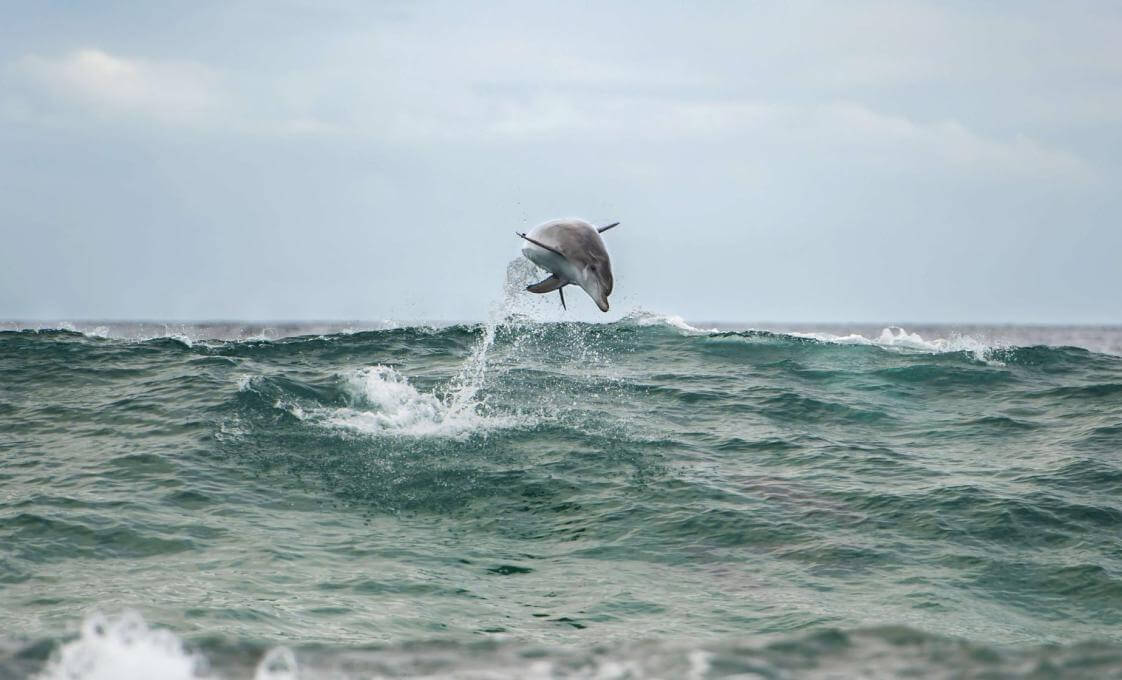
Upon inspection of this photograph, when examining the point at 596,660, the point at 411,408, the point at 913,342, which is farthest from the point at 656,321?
the point at 596,660

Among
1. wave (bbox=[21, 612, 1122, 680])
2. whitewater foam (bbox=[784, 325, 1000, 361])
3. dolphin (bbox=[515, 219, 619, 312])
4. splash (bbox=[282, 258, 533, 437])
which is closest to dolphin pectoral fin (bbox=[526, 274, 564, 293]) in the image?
dolphin (bbox=[515, 219, 619, 312])

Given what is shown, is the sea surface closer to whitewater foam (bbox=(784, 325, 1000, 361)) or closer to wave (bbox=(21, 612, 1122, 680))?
wave (bbox=(21, 612, 1122, 680))

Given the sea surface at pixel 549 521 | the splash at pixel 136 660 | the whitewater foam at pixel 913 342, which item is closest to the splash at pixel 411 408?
the sea surface at pixel 549 521

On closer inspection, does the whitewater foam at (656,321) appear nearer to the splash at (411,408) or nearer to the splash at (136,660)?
the splash at (411,408)

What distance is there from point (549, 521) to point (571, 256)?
3.17m

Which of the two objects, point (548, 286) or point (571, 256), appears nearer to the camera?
point (571, 256)

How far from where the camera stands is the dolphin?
12180mm

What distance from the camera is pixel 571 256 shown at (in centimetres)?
1224

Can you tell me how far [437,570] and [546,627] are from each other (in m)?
1.95

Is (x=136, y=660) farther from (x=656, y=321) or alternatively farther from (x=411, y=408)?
(x=656, y=321)

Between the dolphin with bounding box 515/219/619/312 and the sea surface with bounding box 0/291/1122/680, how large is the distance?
277 cm

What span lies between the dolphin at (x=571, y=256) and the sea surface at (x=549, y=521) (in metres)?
2.77

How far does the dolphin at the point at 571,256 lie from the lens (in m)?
12.2

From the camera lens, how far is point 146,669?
4.71 meters
